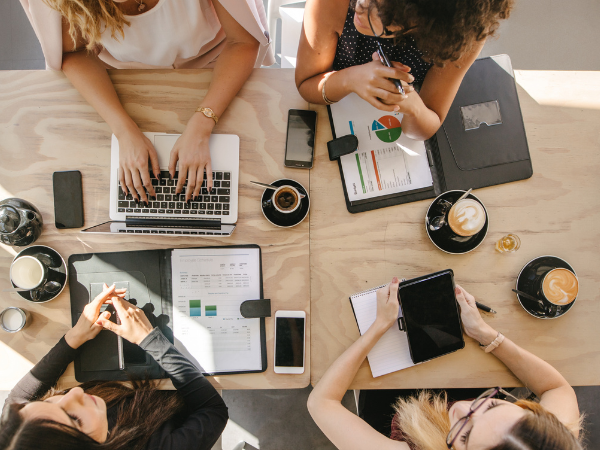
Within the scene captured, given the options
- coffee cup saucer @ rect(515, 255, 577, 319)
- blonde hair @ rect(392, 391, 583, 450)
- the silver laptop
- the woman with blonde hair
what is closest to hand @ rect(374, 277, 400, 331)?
the woman with blonde hair

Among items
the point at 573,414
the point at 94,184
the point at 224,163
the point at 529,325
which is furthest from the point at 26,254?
the point at 573,414

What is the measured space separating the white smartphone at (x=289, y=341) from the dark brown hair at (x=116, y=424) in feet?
1.09

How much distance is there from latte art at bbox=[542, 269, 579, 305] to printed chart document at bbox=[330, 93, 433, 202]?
1.44 ft

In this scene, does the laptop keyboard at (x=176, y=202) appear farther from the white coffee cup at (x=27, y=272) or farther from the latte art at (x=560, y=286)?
the latte art at (x=560, y=286)

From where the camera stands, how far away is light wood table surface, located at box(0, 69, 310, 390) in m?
1.09

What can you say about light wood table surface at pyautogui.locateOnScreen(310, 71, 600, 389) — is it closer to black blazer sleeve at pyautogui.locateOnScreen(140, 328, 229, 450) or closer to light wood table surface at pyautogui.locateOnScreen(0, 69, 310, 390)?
light wood table surface at pyautogui.locateOnScreen(0, 69, 310, 390)

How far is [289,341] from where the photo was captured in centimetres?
107

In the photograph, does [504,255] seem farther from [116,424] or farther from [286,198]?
[116,424]

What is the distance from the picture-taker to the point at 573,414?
1020mm

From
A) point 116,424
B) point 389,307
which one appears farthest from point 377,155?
point 116,424

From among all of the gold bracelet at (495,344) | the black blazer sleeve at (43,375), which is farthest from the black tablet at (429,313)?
the black blazer sleeve at (43,375)

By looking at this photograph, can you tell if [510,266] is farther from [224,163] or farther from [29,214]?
[29,214]

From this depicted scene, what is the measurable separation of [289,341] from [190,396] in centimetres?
32

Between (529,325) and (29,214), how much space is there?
1.52 meters
